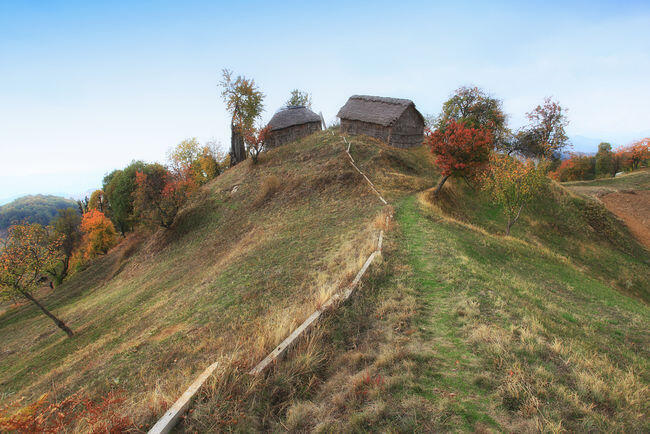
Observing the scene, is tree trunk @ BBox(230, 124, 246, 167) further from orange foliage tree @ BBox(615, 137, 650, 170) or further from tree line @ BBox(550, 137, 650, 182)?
orange foliage tree @ BBox(615, 137, 650, 170)

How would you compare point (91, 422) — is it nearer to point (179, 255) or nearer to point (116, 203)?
point (179, 255)

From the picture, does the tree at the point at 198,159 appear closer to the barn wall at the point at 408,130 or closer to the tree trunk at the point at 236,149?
the tree trunk at the point at 236,149

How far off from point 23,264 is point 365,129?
1418 inches

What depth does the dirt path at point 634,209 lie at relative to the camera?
26.2 meters

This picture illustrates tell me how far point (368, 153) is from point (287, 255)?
18.6m

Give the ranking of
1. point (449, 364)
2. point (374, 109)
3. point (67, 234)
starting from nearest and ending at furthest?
point (449, 364) → point (374, 109) → point (67, 234)

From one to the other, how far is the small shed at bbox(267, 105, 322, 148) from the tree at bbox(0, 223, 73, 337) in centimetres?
2857

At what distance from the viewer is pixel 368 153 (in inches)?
1171

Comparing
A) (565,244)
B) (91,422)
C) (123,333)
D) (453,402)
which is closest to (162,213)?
(123,333)

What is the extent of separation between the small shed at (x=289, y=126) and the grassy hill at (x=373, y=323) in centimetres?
1618

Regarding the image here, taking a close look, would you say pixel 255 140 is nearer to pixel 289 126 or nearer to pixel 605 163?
pixel 289 126

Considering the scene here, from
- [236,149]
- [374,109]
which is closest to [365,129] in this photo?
[374,109]

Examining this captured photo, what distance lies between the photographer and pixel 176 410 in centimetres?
433

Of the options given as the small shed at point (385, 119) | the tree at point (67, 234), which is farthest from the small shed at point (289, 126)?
the tree at point (67, 234)
